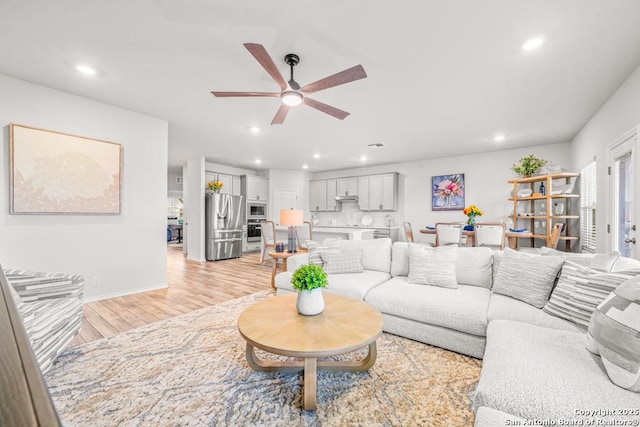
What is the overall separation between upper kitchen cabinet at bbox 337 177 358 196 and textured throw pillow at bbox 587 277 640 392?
6.37 m

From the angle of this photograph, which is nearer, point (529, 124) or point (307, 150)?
point (529, 124)

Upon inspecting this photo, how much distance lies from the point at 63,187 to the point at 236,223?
13.4 feet

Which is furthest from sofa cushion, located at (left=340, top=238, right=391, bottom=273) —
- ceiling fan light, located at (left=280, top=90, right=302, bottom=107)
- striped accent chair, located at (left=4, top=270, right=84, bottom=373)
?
striped accent chair, located at (left=4, top=270, right=84, bottom=373)

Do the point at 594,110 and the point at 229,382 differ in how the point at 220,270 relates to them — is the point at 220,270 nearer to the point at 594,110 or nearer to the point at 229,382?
the point at 229,382

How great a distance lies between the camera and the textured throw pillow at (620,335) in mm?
1254

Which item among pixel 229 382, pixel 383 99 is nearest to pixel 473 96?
A: pixel 383 99

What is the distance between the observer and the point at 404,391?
6.12ft

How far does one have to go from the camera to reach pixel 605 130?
11.3ft

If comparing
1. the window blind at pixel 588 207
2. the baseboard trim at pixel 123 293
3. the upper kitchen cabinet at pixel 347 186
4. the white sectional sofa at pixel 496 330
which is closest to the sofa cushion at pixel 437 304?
the white sectional sofa at pixel 496 330

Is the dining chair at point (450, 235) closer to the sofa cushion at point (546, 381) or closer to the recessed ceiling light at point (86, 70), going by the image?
the sofa cushion at point (546, 381)

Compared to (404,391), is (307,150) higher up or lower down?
higher up

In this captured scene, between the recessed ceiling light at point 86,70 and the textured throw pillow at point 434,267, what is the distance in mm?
3679

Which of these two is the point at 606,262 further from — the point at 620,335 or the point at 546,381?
the point at 546,381

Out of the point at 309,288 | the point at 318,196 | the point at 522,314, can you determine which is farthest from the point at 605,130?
the point at 318,196
